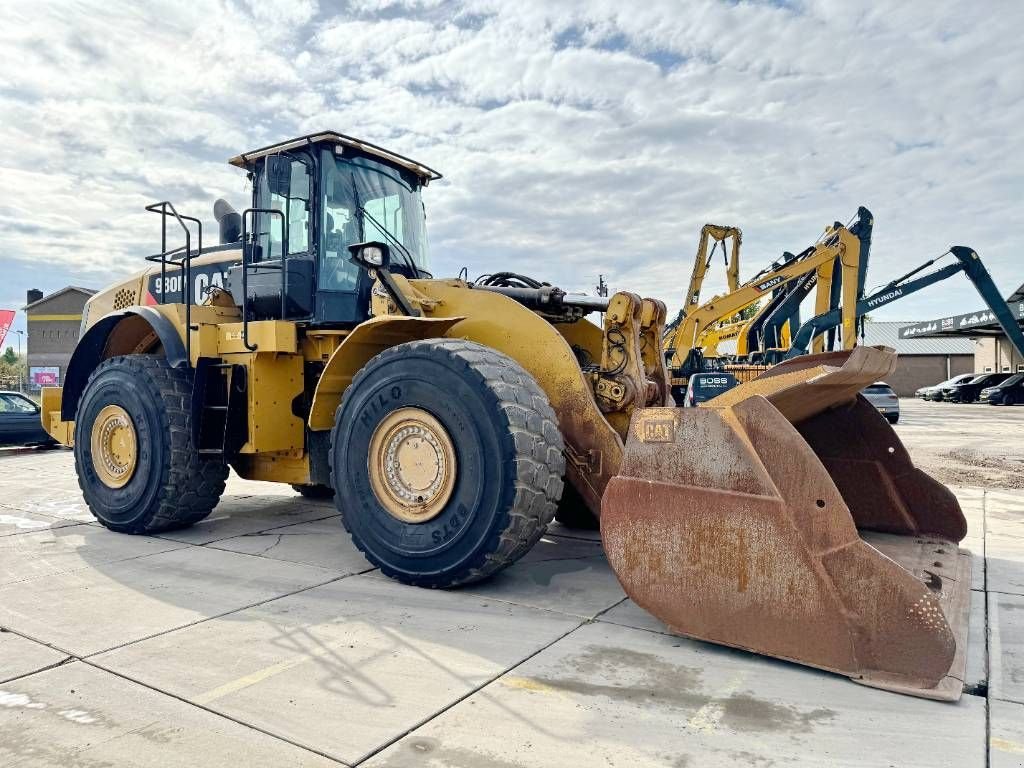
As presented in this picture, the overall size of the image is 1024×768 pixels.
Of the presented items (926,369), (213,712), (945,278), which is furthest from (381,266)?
(926,369)

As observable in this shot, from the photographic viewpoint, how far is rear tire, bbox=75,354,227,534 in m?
5.69

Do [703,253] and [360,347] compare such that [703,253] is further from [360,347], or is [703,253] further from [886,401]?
[360,347]

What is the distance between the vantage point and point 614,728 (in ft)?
8.82

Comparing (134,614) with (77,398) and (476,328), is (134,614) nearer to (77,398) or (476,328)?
(476,328)

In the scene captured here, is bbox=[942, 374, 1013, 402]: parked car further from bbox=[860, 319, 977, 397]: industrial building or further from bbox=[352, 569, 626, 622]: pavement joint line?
bbox=[352, 569, 626, 622]: pavement joint line

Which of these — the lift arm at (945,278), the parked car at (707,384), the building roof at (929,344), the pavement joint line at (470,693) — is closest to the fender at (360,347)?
the pavement joint line at (470,693)

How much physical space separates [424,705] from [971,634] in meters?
2.63

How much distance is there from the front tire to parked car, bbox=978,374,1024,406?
34195 millimetres

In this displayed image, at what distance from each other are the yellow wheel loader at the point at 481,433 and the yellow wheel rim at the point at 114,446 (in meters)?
0.02

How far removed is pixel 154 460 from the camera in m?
5.71

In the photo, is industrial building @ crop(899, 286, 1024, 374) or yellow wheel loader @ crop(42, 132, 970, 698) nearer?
yellow wheel loader @ crop(42, 132, 970, 698)

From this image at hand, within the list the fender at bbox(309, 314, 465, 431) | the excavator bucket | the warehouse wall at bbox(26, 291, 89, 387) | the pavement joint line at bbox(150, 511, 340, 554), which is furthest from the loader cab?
the warehouse wall at bbox(26, 291, 89, 387)

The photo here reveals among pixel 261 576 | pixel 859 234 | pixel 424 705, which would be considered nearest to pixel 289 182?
pixel 261 576

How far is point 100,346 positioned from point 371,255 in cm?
322
